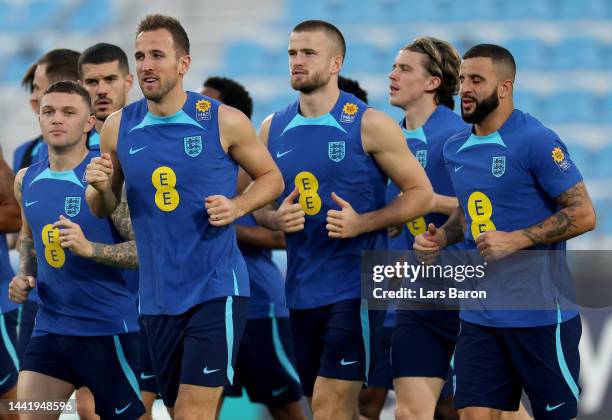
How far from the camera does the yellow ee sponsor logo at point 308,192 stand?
22.1 feet

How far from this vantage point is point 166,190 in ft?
19.9

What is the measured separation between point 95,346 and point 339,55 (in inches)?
86.4

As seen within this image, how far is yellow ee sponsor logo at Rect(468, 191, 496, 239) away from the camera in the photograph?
6.33 metres

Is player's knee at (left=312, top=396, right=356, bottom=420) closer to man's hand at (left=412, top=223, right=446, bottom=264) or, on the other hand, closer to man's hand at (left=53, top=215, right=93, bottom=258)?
man's hand at (left=412, top=223, right=446, bottom=264)

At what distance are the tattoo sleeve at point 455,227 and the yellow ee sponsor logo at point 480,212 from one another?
404 millimetres

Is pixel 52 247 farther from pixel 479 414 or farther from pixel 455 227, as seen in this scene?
pixel 479 414

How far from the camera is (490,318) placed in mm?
6266

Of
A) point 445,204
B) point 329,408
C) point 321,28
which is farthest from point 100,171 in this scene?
point 445,204

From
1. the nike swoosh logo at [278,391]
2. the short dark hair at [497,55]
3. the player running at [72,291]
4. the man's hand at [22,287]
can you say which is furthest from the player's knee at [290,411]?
the short dark hair at [497,55]

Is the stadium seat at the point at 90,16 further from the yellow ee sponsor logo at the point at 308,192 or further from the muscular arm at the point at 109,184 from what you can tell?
the muscular arm at the point at 109,184

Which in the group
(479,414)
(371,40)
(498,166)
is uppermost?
(371,40)

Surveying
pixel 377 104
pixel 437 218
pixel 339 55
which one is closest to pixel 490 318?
pixel 437 218

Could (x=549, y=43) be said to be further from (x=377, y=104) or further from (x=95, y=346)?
(x=95, y=346)

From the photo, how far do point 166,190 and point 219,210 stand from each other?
0.36 meters
